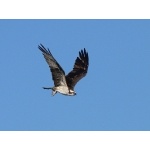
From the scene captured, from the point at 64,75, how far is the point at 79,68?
6.10 feet

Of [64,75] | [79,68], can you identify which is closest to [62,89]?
[64,75]

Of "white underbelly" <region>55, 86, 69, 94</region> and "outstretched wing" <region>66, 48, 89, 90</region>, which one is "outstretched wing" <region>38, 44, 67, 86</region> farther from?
"outstretched wing" <region>66, 48, 89, 90</region>

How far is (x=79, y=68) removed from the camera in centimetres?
1353

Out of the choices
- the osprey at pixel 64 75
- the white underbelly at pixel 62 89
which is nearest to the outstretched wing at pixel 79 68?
the osprey at pixel 64 75

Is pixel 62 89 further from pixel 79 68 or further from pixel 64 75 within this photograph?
pixel 79 68

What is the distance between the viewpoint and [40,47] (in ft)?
38.4

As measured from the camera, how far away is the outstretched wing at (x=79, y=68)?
13227 millimetres

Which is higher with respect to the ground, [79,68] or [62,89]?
[79,68]

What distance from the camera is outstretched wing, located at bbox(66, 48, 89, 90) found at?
13227mm
